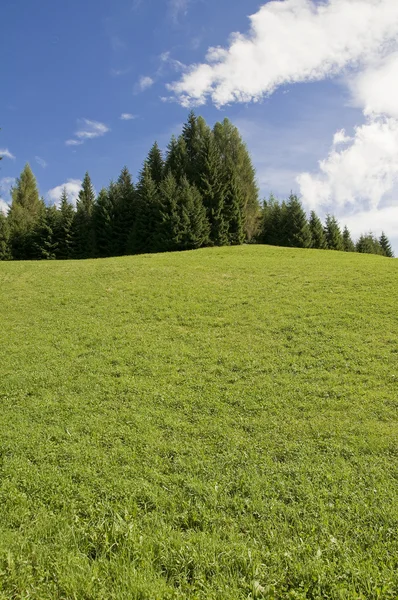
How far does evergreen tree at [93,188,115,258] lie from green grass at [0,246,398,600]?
106 feet

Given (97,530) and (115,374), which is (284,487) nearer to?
(97,530)

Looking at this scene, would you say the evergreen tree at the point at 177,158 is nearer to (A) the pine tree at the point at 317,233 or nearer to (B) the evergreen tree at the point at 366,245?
(A) the pine tree at the point at 317,233

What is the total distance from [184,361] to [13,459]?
4925mm

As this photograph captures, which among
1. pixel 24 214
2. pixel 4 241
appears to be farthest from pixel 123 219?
pixel 24 214

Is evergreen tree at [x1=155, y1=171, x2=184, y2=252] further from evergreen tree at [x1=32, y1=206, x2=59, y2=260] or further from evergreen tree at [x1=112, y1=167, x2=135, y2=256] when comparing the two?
evergreen tree at [x1=32, y1=206, x2=59, y2=260]

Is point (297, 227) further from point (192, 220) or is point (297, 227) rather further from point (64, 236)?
point (64, 236)

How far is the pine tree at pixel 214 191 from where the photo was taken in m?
40.9

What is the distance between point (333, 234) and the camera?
53.3 metres

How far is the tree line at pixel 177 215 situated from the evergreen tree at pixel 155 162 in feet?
0.48

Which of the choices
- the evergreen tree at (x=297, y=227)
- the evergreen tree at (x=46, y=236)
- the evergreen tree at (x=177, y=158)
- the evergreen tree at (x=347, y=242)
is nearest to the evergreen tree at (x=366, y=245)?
the evergreen tree at (x=347, y=242)

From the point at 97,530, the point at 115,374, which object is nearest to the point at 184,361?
the point at 115,374

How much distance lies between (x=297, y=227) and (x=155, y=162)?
22653 mm

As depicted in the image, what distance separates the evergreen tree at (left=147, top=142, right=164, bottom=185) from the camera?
1962 inches

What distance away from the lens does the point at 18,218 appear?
163ft
